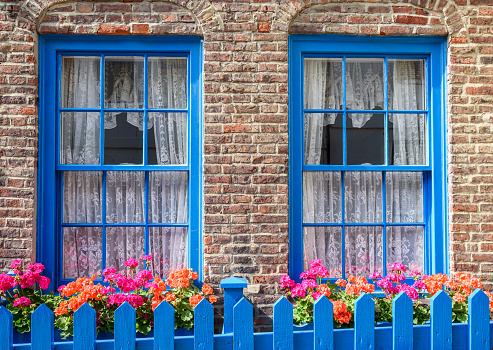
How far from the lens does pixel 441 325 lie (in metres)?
3.22

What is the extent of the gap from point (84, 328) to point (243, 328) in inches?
39.4

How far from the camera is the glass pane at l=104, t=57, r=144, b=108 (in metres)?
4.57

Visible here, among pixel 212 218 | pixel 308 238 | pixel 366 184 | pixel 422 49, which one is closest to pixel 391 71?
pixel 422 49

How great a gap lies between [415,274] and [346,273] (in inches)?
25.1

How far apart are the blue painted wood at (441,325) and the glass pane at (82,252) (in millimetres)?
2901

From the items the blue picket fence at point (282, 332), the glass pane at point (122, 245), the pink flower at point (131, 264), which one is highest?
the glass pane at point (122, 245)

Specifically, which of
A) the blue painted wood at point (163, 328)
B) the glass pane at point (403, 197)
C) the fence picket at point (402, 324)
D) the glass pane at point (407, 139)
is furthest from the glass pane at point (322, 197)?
the blue painted wood at point (163, 328)

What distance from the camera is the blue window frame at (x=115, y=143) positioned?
4.43m

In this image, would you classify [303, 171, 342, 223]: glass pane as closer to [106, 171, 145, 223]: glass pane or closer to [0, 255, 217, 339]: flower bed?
[0, 255, 217, 339]: flower bed

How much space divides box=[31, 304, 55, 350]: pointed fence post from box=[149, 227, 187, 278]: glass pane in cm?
153

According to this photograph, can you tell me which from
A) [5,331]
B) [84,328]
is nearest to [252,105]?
[84,328]

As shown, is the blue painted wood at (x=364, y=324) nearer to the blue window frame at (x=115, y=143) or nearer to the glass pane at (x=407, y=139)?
the blue window frame at (x=115, y=143)

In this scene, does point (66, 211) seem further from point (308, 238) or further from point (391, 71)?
point (391, 71)

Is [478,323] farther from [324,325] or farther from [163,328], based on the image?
[163,328]
